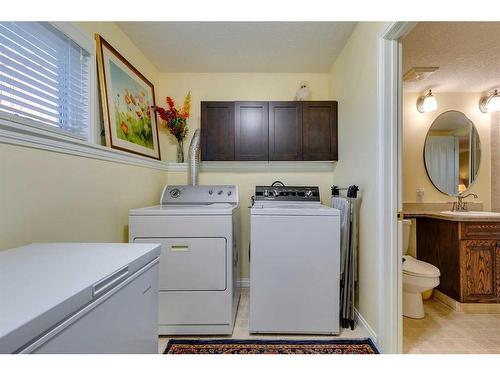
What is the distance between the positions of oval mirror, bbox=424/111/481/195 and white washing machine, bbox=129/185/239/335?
270cm

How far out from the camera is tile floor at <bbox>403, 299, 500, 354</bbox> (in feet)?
5.56

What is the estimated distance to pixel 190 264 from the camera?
177 cm

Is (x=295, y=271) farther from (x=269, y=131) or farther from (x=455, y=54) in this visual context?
(x=455, y=54)

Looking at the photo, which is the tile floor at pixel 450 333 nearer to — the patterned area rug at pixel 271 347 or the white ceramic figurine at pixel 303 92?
the patterned area rug at pixel 271 347

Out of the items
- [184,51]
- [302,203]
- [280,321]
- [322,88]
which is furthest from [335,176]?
[184,51]

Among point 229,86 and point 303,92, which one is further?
point 229,86

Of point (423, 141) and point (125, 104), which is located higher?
point (125, 104)

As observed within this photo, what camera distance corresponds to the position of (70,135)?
1.45 meters

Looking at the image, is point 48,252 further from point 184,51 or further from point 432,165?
point 432,165

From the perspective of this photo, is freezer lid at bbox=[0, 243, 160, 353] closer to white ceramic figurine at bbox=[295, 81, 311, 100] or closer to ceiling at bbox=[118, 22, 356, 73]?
ceiling at bbox=[118, 22, 356, 73]

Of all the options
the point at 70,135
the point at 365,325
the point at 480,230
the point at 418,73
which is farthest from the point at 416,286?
the point at 70,135

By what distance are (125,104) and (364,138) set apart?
6.36 ft

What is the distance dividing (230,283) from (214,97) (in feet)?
6.51

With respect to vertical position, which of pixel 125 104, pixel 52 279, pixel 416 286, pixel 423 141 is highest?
pixel 125 104
